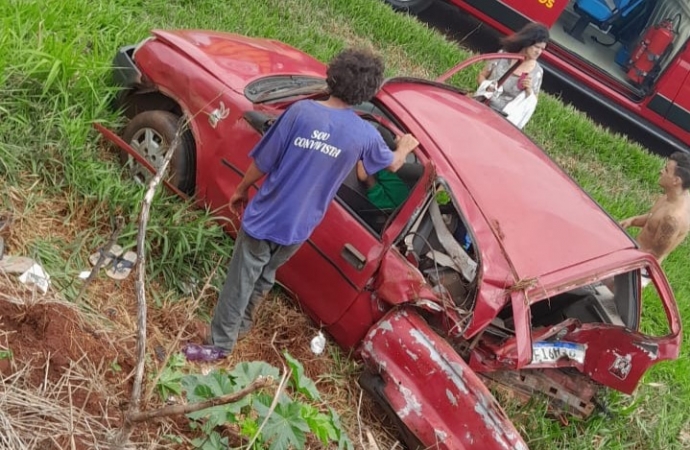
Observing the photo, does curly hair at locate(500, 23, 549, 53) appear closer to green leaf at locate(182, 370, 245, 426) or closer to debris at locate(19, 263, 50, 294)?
debris at locate(19, 263, 50, 294)

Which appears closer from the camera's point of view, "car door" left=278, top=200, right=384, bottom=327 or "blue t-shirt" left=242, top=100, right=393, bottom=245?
"blue t-shirt" left=242, top=100, right=393, bottom=245

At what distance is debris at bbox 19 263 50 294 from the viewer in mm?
3420

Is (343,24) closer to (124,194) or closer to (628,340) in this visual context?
(124,194)

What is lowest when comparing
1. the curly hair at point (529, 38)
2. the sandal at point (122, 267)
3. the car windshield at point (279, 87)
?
the sandal at point (122, 267)

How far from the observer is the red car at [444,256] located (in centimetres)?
361

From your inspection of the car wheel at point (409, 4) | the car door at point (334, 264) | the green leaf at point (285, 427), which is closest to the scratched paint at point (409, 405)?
the car door at point (334, 264)

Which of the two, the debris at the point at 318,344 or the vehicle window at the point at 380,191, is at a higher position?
the vehicle window at the point at 380,191

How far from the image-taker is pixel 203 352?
374 cm

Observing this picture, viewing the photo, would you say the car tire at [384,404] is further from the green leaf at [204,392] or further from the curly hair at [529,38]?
the curly hair at [529,38]

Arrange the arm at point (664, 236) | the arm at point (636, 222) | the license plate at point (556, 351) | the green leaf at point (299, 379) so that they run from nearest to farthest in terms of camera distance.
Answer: the green leaf at point (299, 379), the license plate at point (556, 351), the arm at point (664, 236), the arm at point (636, 222)

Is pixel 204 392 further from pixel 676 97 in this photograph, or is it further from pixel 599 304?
pixel 676 97

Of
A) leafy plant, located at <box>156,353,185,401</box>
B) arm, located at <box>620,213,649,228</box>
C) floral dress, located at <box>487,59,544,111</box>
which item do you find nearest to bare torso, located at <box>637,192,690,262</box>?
arm, located at <box>620,213,649,228</box>

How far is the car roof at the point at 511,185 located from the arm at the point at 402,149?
12 centimetres

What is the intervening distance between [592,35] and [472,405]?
6.58 m
